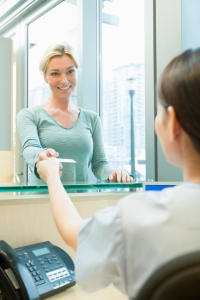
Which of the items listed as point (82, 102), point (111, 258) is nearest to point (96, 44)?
point (82, 102)

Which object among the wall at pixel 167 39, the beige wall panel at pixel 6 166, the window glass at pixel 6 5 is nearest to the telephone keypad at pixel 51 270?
the wall at pixel 167 39

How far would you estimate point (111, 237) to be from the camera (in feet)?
2.11

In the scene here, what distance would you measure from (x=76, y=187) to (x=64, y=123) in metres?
0.75

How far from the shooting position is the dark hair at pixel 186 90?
0.63 meters

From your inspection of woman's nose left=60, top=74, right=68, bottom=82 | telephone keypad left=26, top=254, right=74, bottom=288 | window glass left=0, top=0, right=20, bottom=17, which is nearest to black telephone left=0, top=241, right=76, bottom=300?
telephone keypad left=26, top=254, right=74, bottom=288

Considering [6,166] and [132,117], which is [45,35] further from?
[132,117]

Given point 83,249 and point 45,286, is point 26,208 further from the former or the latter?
point 83,249

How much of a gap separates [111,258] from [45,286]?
38cm

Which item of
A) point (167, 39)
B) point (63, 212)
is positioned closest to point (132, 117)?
point (167, 39)

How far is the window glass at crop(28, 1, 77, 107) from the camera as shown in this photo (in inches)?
134

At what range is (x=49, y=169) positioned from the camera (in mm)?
977

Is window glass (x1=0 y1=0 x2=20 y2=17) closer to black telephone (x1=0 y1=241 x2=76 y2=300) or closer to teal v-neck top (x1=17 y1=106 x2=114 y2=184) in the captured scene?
teal v-neck top (x1=17 y1=106 x2=114 y2=184)

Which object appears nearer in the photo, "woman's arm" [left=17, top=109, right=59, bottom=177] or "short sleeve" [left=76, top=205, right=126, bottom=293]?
"short sleeve" [left=76, top=205, right=126, bottom=293]

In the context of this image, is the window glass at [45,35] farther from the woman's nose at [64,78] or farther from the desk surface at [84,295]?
the desk surface at [84,295]
